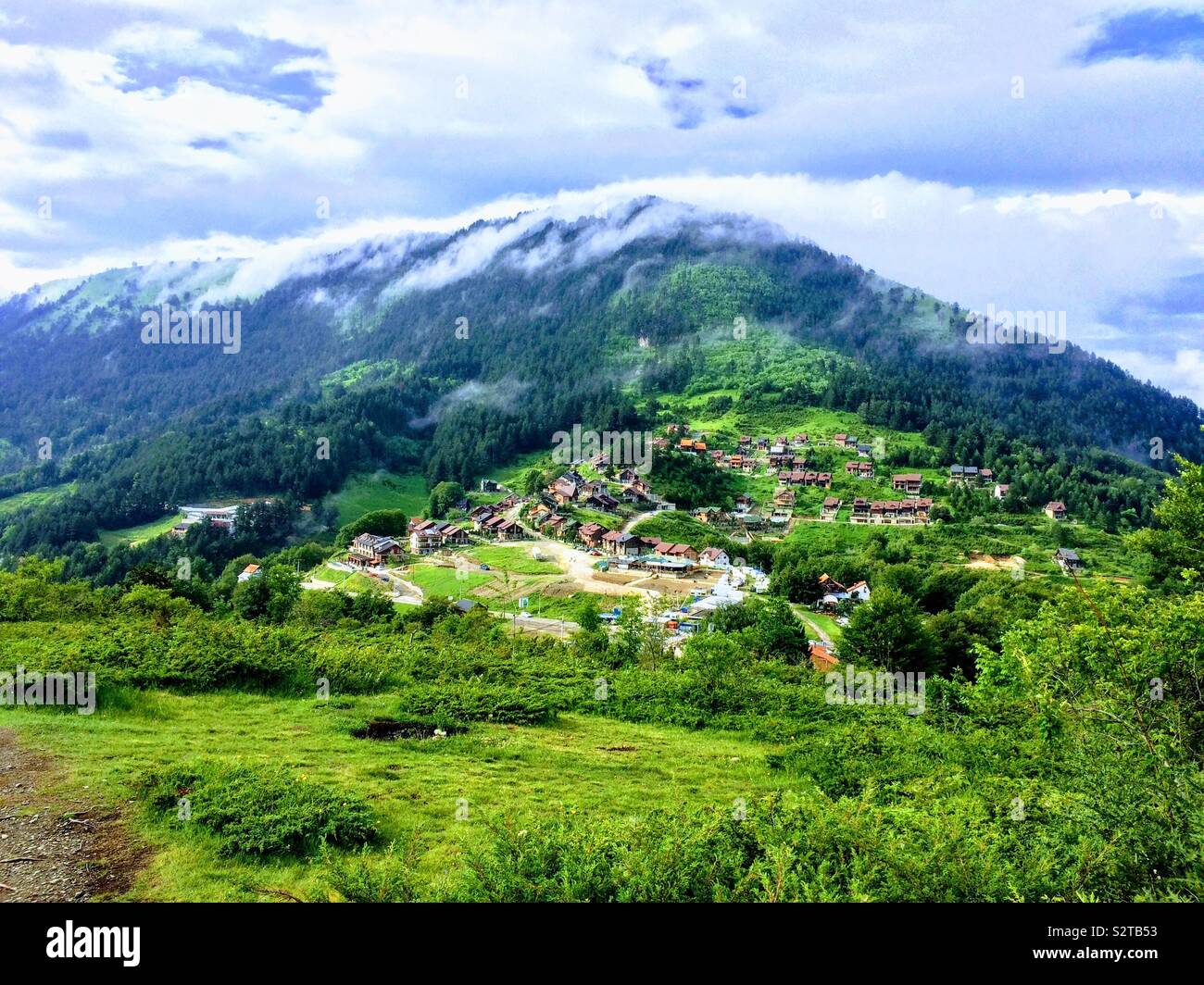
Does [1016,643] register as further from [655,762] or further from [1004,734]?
[655,762]

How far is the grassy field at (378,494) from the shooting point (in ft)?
378

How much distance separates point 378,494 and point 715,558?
223 feet

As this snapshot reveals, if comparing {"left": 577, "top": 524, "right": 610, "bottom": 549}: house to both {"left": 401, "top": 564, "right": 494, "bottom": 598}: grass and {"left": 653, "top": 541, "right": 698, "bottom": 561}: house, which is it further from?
{"left": 401, "top": 564, "right": 494, "bottom": 598}: grass

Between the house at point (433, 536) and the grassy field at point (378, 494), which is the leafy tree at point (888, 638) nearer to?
the house at point (433, 536)

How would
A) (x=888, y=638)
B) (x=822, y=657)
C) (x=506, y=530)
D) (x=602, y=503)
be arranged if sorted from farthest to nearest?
(x=602, y=503), (x=506, y=530), (x=822, y=657), (x=888, y=638)

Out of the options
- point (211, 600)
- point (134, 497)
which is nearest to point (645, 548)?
point (211, 600)

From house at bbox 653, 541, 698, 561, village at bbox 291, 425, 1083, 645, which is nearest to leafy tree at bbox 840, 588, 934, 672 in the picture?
village at bbox 291, 425, 1083, 645

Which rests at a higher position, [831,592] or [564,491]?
[564,491]

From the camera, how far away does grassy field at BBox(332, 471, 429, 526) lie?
115312 mm

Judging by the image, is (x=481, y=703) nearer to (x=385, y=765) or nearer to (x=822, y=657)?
(x=385, y=765)

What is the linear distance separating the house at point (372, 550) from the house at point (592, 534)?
72.0 feet

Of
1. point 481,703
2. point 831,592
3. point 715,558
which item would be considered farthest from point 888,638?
point 715,558

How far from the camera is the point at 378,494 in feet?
402

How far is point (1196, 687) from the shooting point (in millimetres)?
10836
